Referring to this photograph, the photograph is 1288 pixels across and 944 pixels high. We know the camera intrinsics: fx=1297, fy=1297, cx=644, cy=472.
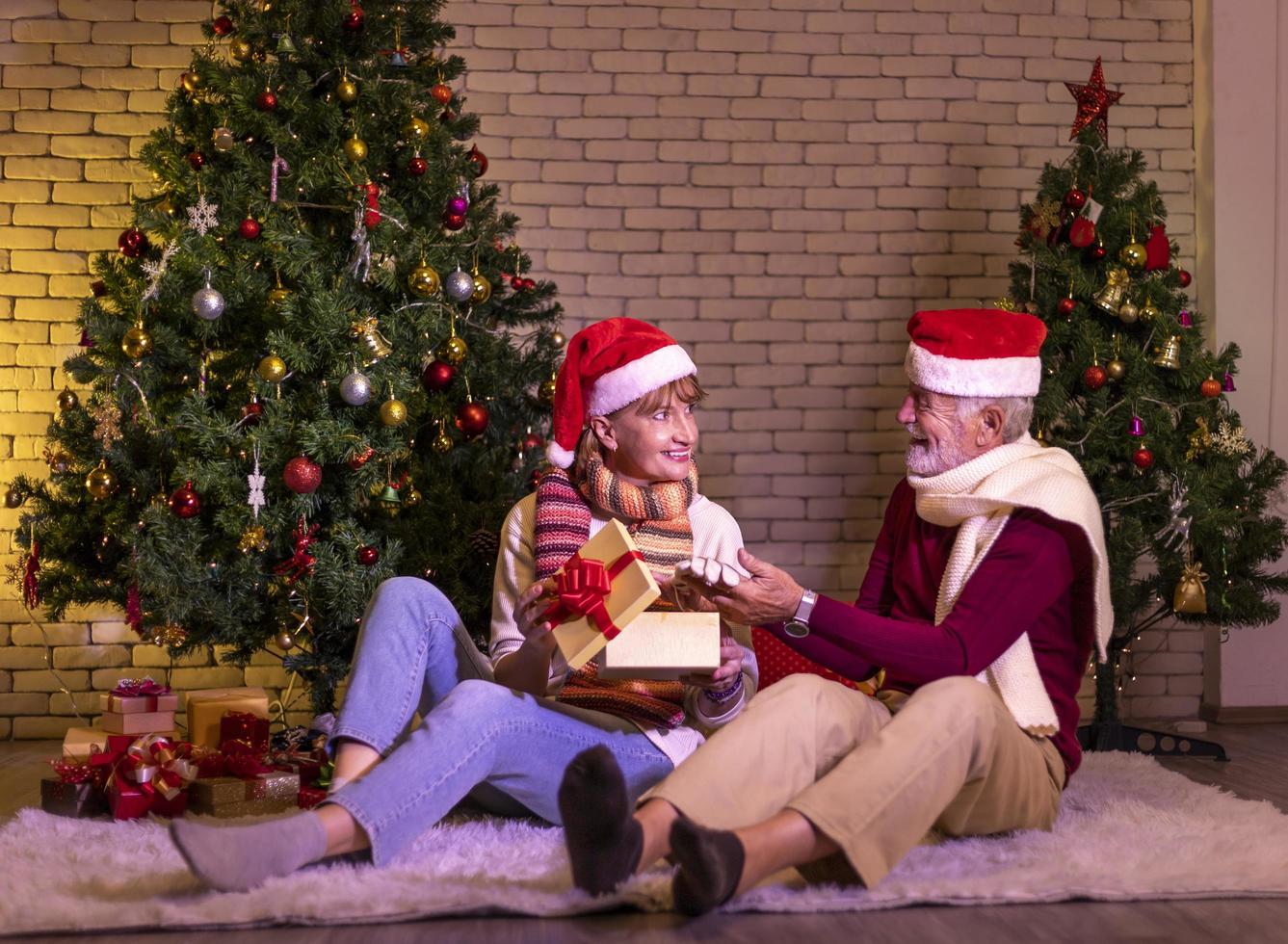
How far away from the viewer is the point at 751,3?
16.4 ft

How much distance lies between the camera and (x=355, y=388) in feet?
11.5

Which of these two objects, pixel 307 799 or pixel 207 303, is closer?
pixel 307 799

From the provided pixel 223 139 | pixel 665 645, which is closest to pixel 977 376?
pixel 665 645

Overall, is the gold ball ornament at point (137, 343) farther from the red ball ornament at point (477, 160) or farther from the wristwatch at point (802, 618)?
the wristwatch at point (802, 618)

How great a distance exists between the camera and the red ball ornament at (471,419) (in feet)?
12.2

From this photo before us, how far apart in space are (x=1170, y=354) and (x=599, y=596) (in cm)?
278

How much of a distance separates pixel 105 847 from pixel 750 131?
3503 mm

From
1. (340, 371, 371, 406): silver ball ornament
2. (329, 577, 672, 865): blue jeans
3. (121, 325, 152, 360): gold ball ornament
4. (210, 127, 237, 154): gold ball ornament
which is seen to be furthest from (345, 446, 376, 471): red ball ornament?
(329, 577, 672, 865): blue jeans

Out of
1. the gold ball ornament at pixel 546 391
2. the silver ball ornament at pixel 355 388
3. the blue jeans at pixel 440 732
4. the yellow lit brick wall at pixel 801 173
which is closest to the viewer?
the blue jeans at pixel 440 732

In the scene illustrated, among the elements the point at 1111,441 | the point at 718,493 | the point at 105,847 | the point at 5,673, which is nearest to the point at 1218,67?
the point at 1111,441

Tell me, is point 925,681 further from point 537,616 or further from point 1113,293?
point 1113,293

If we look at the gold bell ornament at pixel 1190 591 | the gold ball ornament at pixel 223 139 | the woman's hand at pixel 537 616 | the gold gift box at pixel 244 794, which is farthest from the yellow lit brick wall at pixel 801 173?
the woman's hand at pixel 537 616

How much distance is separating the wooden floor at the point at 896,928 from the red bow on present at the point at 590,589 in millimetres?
501

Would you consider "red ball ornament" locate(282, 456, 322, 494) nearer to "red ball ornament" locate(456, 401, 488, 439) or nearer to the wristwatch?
"red ball ornament" locate(456, 401, 488, 439)
